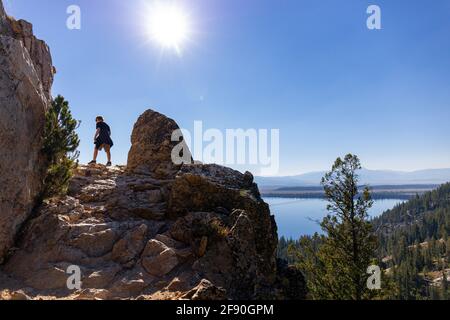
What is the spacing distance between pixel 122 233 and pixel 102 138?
11184mm

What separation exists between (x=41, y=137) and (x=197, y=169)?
8260 millimetres

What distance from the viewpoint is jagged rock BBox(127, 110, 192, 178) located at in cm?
1931

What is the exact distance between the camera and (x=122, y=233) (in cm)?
1377

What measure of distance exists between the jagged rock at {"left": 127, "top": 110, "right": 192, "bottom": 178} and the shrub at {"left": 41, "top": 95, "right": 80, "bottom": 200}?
4.86m

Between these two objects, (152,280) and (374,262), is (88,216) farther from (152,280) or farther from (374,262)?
(374,262)

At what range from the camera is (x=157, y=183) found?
18016 millimetres

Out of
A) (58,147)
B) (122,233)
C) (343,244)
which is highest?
(58,147)

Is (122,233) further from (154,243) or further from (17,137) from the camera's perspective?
(17,137)

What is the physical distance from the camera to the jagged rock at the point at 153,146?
1931 cm

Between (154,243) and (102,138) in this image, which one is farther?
(102,138)

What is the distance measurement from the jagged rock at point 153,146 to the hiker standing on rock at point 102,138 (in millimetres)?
2596

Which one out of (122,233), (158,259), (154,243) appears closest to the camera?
(158,259)

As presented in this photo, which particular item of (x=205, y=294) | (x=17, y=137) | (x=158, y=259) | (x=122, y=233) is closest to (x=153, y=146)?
(x=122, y=233)
